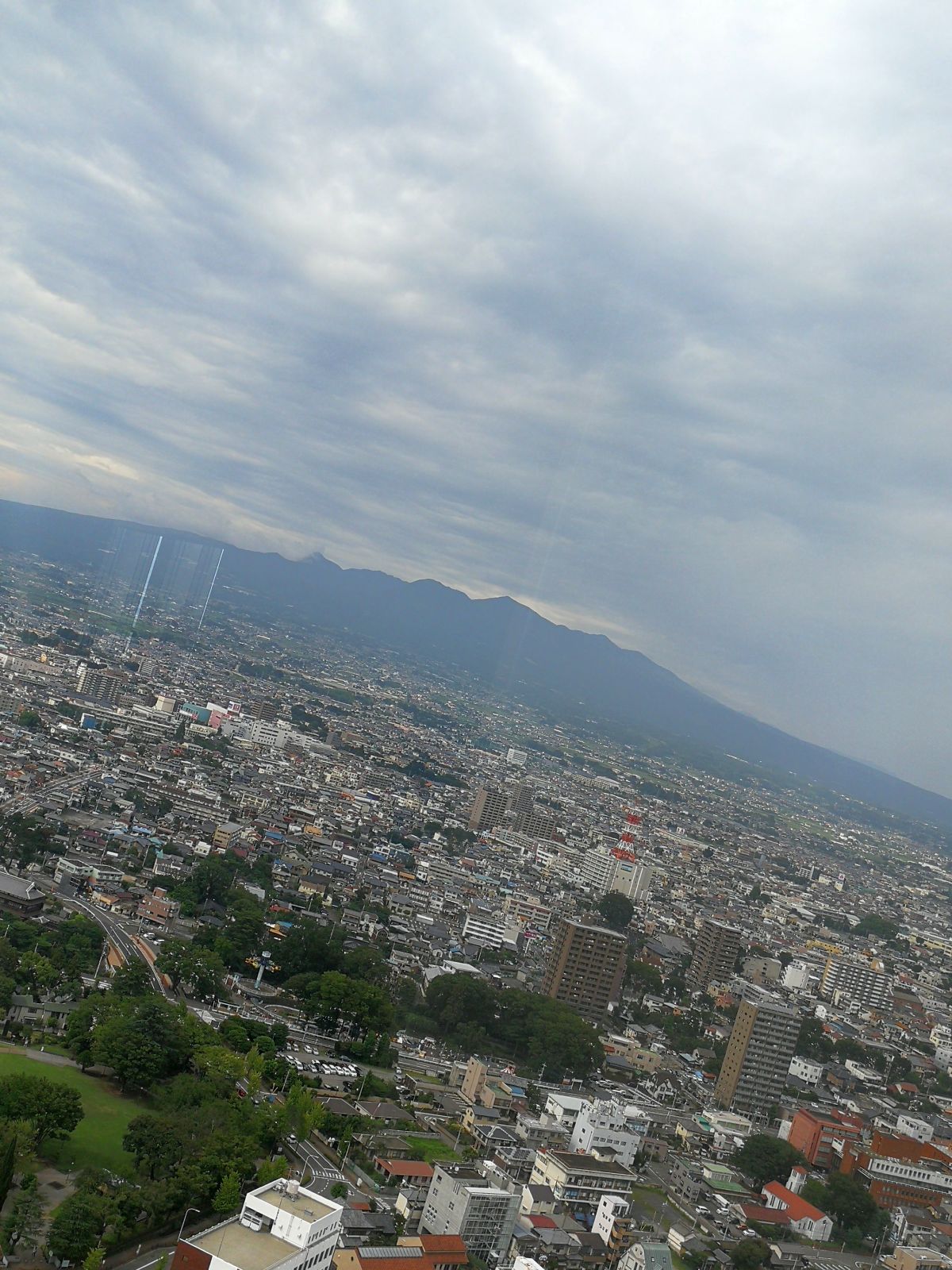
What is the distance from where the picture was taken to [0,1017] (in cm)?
627

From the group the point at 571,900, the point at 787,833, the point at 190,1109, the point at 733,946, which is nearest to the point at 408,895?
the point at 571,900

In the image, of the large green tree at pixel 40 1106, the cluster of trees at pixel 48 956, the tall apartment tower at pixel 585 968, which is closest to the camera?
the large green tree at pixel 40 1106

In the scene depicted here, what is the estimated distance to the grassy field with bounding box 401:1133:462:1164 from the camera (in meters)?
6.25

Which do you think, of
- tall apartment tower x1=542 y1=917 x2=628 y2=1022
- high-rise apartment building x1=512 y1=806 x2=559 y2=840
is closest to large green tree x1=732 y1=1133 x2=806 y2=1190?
tall apartment tower x1=542 y1=917 x2=628 y2=1022

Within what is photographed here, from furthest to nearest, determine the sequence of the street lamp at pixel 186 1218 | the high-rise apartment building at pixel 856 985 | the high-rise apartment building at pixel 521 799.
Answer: the high-rise apartment building at pixel 521 799 → the high-rise apartment building at pixel 856 985 → the street lamp at pixel 186 1218

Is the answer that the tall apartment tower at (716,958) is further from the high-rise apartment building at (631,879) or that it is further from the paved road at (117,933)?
the paved road at (117,933)

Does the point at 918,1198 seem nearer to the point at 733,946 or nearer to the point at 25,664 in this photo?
the point at 733,946

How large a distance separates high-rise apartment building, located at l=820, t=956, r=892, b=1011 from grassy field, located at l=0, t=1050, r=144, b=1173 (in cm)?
1120

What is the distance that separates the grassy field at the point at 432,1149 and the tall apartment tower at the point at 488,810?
1193cm

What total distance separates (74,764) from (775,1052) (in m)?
9.44

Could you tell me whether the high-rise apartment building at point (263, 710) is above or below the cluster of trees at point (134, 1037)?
above

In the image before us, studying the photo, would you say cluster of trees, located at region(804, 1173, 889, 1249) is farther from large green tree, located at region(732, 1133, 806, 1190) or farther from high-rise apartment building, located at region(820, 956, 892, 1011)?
high-rise apartment building, located at region(820, 956, 892, 1011)

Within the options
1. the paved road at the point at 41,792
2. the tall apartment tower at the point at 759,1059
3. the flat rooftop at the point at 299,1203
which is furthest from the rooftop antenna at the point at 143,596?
the flat rooftop at the point at 299,1203

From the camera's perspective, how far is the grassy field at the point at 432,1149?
246 inches
